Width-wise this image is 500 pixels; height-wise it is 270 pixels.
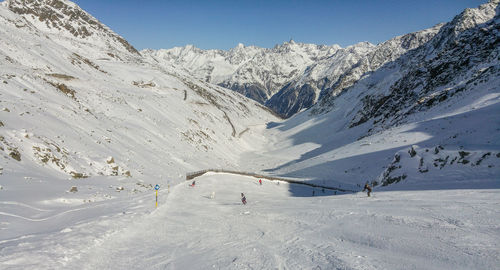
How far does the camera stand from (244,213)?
18.3 meters

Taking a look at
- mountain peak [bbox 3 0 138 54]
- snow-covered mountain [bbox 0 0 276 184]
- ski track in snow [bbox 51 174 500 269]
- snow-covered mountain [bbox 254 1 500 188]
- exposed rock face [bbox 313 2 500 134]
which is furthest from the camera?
mountain peak [bbox 3 0 138 54]

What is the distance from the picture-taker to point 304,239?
11.6m

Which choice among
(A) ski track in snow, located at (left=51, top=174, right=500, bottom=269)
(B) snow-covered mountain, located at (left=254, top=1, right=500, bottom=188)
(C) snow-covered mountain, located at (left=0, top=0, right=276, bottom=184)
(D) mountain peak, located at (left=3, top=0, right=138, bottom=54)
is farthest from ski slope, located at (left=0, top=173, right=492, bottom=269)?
(D) mountain peak, located at (left=3, top=0, right=138, bottom=54)

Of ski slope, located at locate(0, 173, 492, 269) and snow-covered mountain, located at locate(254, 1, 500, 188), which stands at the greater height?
snow-covered mountain, located at locate(254, 1, 500, 188)

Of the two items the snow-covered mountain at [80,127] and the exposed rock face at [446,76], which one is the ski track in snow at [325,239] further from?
the exposed rock face at [446,76]

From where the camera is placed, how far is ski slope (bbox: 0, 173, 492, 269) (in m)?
8.54

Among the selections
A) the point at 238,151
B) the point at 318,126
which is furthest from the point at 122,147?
the point at 318,126

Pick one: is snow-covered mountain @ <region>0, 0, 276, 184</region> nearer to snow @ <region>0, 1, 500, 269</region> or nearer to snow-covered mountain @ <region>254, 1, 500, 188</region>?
snow @ <region>0, 1, 500, 269</region>

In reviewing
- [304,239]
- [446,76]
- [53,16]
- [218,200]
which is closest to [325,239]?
[304,239]

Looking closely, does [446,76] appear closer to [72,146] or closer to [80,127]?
[80,127]

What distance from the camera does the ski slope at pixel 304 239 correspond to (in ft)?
28.0

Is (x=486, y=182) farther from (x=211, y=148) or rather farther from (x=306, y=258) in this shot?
(x=211, y=148)

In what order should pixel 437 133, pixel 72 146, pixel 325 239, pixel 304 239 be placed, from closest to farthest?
1. pixel 325 239
2. pixel 304 239
3. pixel 72 146
4. pixel 437 133

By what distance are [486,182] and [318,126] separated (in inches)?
4094
